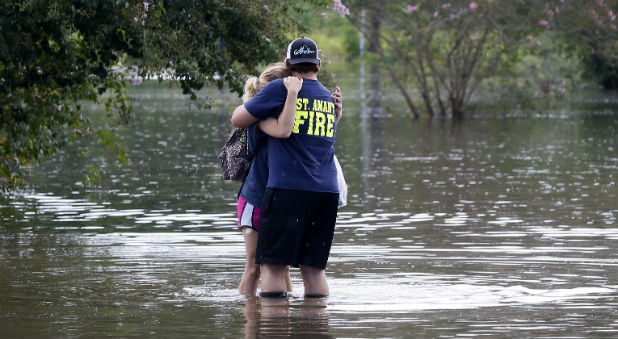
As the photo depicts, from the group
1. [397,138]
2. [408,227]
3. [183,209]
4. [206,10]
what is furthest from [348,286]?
[397,138]

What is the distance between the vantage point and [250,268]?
7266mm

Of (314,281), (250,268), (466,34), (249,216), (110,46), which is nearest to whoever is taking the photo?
(249,216)

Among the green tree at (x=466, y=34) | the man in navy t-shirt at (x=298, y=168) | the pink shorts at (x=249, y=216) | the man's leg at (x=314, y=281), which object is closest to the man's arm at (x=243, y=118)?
the man in navy t-shirt at (x=298, y=168)

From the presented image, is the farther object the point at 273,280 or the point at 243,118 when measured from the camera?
the point at 273,280

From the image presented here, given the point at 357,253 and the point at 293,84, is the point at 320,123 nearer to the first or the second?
the point at 293,84

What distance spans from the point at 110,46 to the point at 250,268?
9.63 feet

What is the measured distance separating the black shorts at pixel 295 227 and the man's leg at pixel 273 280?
5.1 inches

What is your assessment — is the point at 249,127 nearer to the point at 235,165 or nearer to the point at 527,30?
the point at 235,165

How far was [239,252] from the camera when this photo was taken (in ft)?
31.6

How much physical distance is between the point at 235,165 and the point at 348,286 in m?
1.25

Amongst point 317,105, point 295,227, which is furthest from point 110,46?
point 295,227

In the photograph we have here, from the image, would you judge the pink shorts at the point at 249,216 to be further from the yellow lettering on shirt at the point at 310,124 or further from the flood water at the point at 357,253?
the yellow lettering on shirt at the point at 310,124

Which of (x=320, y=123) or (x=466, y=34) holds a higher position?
(x=466, y=34)

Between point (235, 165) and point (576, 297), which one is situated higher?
point (235, 165)
